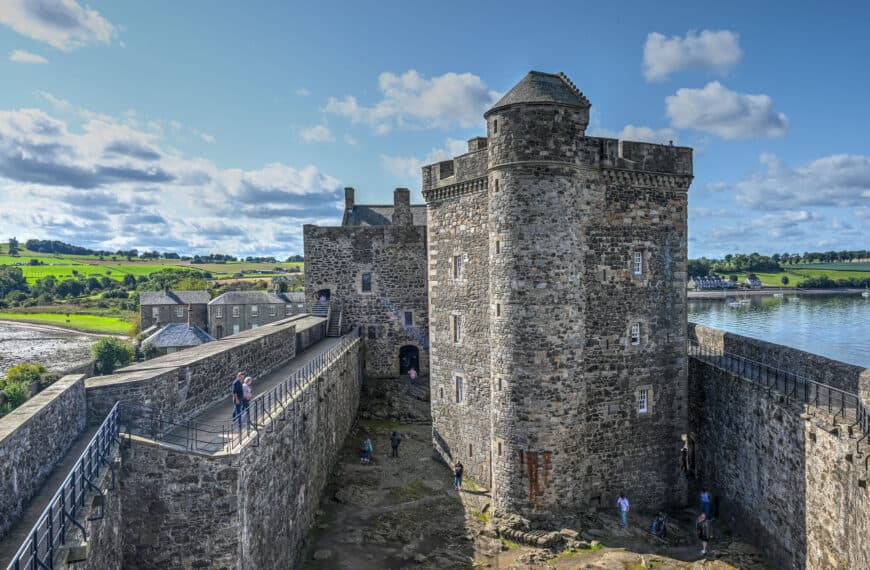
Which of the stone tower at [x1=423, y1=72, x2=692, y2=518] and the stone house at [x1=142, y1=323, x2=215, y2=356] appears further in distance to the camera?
the stone house at [x1=142, y1=323, x2=215, y2=356]

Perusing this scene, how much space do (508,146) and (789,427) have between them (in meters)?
9.61

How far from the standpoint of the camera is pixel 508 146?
15812 millimetres

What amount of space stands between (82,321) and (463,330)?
8147 cm

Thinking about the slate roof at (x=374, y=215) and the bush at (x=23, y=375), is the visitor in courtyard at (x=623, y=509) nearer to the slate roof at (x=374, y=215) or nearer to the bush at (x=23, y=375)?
the slate roof at (x=374, y=215)

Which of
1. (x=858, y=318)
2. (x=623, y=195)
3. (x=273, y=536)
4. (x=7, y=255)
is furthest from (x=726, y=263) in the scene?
(x=7, y=255)

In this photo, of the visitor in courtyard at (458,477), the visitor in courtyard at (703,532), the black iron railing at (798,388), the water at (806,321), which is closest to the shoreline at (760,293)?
the water at (806,321)

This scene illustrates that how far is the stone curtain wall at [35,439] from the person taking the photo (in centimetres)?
754

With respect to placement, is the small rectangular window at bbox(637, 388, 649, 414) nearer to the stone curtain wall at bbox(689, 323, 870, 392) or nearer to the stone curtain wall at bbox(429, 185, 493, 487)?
the stone curtain wall at bbox(689, 323, 870, 392)

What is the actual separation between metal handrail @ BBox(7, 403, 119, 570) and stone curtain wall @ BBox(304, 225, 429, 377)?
20164 millimetres

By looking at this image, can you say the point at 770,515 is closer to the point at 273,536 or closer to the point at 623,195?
the point at 623,195

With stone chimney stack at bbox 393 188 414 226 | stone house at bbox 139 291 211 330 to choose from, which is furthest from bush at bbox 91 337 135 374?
stone chimney stack at bbox 393 188 414 226

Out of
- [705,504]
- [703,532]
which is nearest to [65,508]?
[703,532]

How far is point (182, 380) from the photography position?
1191 centimetres

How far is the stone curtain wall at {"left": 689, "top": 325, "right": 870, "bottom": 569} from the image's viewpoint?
11.1 metres
